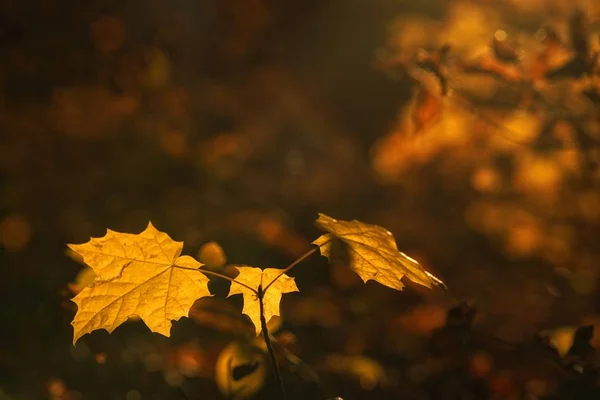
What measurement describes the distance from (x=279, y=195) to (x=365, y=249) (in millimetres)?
4757

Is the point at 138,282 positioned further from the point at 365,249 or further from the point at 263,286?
the point at 365,249

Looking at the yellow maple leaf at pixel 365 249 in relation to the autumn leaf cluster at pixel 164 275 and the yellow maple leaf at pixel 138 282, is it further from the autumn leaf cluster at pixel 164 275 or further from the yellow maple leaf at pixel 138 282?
the yellow maple leaf at pixel 138 282

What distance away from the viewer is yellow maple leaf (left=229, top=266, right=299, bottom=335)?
1.03 meters

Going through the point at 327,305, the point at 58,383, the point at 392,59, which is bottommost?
the point at 327,305

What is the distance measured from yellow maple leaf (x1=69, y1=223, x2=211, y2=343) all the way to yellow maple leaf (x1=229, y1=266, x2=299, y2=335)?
0.24 ft

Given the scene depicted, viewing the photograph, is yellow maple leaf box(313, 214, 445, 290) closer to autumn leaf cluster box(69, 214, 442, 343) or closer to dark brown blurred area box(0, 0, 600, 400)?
autumn leaf cluster box(69, 214, 442, 343)

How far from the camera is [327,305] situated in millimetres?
2652

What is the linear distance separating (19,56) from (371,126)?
6.15 meters

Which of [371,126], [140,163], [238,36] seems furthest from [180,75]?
[371,126]

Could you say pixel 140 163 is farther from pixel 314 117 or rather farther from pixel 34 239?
pixel 314 117

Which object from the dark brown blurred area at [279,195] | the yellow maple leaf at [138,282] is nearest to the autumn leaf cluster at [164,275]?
the yellow maple leaf at [138,282]

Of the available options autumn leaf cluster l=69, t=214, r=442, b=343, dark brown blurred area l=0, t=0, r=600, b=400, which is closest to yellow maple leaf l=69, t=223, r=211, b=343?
autumn leaf cluster l=69, t=214, r=442, b=343

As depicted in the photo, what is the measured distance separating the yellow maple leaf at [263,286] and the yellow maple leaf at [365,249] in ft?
0.32

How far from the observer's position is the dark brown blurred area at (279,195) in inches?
68.0
